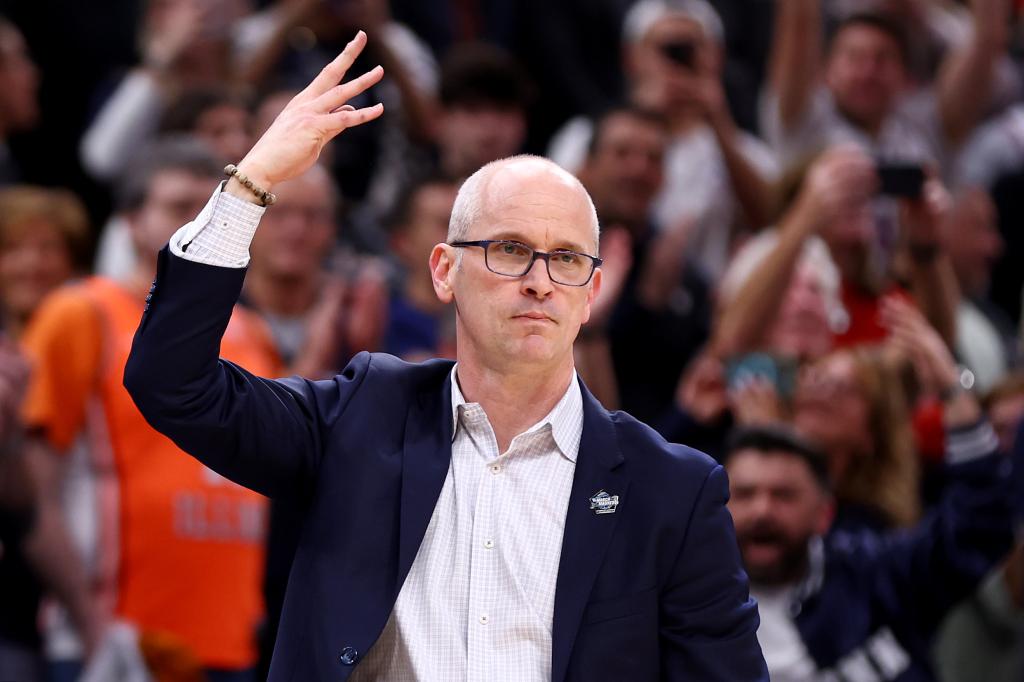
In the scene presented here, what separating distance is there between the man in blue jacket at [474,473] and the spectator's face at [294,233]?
2.82 metres

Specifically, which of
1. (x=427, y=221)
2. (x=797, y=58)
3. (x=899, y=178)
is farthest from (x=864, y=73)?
(x=427, y=221)

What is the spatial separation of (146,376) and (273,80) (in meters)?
4.69

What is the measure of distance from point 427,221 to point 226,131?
85cm

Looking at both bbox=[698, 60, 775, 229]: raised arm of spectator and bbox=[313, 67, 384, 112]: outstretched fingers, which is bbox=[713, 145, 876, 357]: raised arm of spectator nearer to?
bbox=[698, 60, 775, 229]: raised arm of spectator

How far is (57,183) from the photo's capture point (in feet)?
22.8

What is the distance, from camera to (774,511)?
15.9 feet

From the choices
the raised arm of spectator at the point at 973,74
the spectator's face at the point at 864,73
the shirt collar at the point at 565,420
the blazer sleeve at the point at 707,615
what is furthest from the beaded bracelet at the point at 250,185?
the raised arm of spectator at the point at 973,74

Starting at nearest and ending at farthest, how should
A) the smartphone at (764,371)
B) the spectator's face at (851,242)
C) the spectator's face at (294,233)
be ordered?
the smartphone at (764,371)
the spectator's face at (294,233)
the spectator's face at (851,242)

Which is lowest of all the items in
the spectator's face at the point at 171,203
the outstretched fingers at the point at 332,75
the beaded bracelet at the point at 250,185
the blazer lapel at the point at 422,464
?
the spectator's face at the point at 171,203

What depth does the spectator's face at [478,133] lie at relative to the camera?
672 cm

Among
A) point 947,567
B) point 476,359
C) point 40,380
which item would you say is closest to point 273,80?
point 40,380

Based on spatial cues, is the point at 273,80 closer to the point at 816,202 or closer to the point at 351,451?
the point at 816,202

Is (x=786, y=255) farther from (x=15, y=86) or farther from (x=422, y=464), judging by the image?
(x=422, y=464)

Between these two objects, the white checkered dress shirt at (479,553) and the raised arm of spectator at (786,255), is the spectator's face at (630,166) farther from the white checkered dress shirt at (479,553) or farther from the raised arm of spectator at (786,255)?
the white checkered dress shirt at (479,553)
